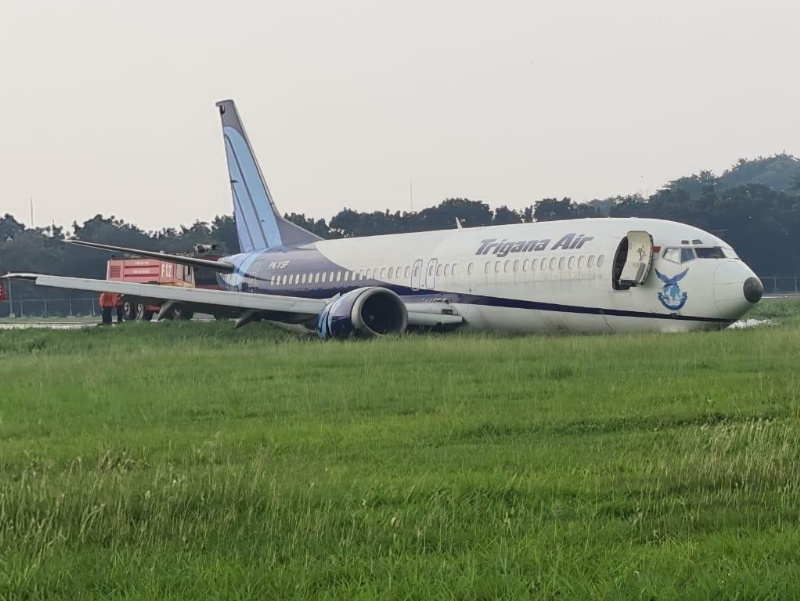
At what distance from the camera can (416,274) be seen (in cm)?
2845

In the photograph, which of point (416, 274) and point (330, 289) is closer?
point (416, 274)

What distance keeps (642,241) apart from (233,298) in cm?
995

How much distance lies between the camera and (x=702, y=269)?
22.4 meters

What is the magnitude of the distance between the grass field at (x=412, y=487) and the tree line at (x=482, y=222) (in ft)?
192

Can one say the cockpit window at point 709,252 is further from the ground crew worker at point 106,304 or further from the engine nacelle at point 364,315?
the ground crew worker at point 106,304

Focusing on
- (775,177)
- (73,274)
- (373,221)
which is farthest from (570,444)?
(775,177)

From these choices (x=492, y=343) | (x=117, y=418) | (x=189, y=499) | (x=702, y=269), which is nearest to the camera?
(x=189, y=499)

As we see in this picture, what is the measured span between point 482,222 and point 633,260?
212 feet

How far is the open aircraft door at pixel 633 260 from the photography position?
75.0 feet

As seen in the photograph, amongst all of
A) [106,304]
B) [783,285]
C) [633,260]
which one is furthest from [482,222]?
[633,260]

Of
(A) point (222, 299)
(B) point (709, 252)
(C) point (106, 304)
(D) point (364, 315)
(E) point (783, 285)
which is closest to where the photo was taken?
(B) point (709, 252)

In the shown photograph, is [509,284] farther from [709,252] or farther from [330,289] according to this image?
[330,289]

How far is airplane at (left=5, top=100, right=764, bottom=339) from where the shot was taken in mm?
22562

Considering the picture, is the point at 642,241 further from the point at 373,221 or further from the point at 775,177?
the point at 775,177
